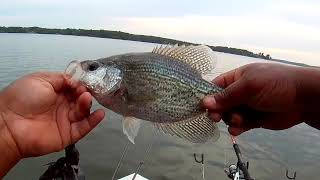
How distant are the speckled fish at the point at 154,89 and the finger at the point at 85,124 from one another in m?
0.23

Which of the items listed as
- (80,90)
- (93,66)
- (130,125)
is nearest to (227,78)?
(130,125)

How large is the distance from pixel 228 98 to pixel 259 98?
26 cm

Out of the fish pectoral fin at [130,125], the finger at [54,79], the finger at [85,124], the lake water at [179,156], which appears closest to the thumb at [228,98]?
the fish pectoral fin at [130,125]

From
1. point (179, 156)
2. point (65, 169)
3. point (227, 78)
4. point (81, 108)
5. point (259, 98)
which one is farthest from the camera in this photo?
point (179, 156)

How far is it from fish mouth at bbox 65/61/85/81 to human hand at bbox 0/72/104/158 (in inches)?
3.5

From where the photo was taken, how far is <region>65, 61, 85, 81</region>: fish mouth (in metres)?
3.60

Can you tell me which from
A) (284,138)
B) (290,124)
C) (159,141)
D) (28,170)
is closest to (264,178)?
(159,141)

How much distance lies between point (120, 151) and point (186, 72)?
58.6 feet

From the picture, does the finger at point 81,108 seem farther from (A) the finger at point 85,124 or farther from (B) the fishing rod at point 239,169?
(B) the fishing rod at point 239,169

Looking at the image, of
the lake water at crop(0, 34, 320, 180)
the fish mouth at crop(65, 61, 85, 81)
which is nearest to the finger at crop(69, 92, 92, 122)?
the fish mouth at crop(65, 61, 85, 81)

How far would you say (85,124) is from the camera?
3846 millimetres

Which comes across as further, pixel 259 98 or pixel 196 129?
pixel 196 129

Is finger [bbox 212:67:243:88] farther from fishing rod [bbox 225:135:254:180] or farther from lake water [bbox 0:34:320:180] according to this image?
lake water [bbox 0:34:320:180]

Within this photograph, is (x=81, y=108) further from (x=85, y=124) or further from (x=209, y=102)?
(x=209, y=102)
